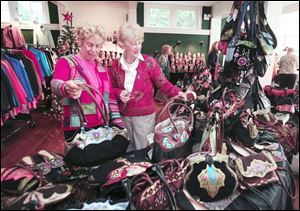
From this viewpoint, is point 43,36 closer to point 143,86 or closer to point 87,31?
point 87,31

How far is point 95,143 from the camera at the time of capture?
0.75m

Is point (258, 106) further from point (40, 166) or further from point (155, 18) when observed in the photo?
point (40, 166)

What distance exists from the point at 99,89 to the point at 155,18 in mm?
397

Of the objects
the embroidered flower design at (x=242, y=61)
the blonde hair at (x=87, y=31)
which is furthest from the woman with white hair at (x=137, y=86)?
the embroidered flower design at (x=242, y=61)

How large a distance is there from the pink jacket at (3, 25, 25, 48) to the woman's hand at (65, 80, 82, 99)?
0.18 meters

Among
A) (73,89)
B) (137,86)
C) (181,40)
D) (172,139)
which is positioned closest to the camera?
(73,89)

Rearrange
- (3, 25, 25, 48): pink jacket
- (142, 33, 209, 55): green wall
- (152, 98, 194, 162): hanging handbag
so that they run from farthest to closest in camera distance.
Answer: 1. (142, 33, 209, 55): green wall
2. (152, 98, 194, 162): hanging handbag
3. (3, 25, 25, 48): pink jacket

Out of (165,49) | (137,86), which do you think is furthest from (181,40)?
(137,86)

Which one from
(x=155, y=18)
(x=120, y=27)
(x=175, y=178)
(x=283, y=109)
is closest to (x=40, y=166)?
(x=175, y=178)

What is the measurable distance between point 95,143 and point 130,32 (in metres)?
0.49

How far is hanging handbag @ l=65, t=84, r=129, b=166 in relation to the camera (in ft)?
2.35

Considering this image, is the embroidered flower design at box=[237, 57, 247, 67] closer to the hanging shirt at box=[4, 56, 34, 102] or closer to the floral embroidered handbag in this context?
the floral embroidered handbag

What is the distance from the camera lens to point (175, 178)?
66 centimetres

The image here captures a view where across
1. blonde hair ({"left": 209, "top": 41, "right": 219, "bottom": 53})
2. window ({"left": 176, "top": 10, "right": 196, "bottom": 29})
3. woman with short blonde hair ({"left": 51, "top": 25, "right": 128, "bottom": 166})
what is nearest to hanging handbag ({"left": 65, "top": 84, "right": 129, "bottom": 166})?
woman with short blonde hair ({"left": 51, "top": 25, "right": 128, "bottom": 166})
